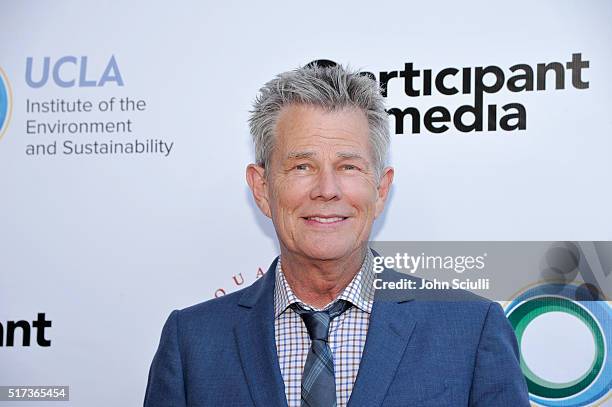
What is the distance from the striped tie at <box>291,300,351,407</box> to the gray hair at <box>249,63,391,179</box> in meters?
0.30

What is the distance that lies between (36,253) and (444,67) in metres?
1.31

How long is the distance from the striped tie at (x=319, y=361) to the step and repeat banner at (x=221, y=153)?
0.55 meters

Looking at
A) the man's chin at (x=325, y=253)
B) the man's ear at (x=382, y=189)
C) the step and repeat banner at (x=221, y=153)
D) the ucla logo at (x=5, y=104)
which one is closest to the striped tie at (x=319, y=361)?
the man's chin at (x=325, y=253)

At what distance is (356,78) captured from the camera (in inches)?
60.5

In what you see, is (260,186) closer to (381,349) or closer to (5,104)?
(381,349)

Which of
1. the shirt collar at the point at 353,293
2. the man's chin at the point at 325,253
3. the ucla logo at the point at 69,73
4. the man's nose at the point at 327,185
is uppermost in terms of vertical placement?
the ucla logo at the point at 69,73

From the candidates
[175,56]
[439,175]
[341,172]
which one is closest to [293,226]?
[341,172]

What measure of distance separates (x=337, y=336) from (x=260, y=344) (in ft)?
0.52

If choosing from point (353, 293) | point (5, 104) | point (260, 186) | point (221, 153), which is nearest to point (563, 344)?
point (353, 293)

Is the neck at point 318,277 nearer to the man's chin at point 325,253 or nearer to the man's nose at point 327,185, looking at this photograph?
the man's chin at point 325,253

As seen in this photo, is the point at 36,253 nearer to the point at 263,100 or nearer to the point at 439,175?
the point at 263,100

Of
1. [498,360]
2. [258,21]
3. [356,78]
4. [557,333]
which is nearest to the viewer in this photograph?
[498,360]

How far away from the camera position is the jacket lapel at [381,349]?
139 centimetres

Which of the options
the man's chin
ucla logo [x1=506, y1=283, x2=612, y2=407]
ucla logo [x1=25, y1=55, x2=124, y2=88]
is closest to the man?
the man's chin
